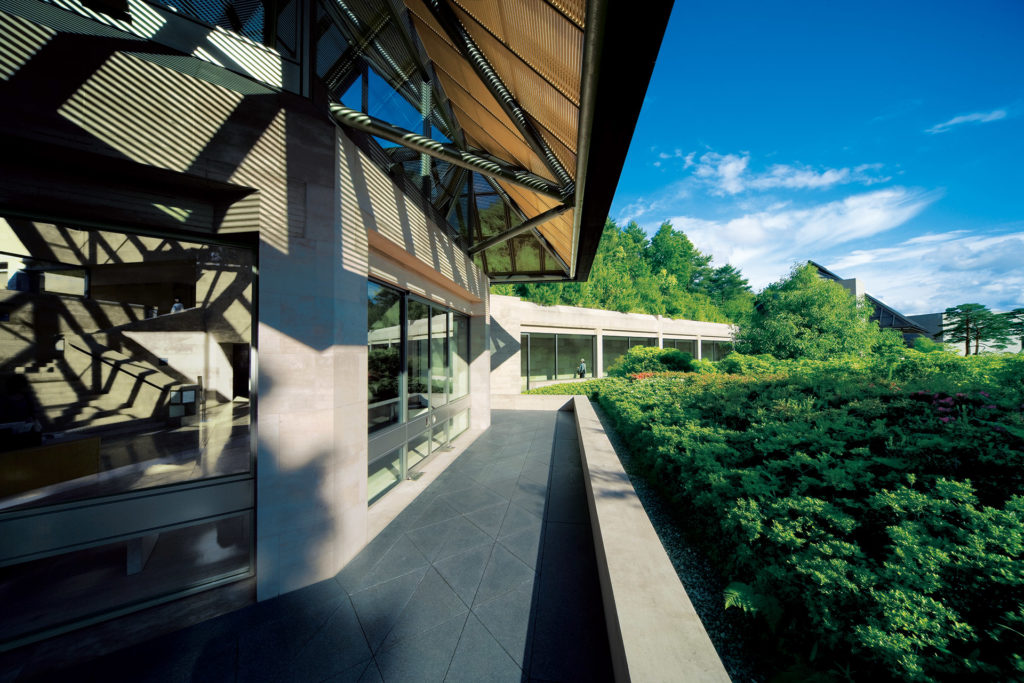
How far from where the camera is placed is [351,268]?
4.63 meters

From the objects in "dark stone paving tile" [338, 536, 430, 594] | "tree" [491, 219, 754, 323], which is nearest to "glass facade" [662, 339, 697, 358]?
"tree" [491, 219, 754, 323]

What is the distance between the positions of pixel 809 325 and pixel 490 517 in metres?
21.8

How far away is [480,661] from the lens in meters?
3.12

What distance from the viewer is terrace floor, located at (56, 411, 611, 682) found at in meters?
3.08

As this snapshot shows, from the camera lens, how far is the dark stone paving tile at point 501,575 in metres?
3.98

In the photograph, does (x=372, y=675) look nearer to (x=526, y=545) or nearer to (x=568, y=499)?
(x=526, y=545)

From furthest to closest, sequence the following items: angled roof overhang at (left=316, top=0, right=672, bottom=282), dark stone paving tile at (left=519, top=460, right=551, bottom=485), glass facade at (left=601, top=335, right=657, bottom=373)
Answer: glass facade at (left=601, top=335, right=657, bottom=373)
dark stone paving tile at (left=519, top=460, right=551, bottom=485)
angled roof overhang at (left=316, top=0, right=672, bottom=282)

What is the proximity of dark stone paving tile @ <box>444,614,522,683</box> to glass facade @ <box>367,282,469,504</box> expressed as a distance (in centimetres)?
327

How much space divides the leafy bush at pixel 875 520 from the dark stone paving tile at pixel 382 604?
3.29 m

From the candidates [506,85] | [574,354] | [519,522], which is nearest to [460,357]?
[519,522]

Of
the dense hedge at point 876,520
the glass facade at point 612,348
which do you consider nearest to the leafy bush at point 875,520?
the dense hedge at point 876,520

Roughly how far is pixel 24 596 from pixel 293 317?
439 centimetres

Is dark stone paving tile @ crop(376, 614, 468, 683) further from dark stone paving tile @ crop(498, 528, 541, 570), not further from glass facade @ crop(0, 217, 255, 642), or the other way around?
glass facade @ crop(0, 217, 255, 642)

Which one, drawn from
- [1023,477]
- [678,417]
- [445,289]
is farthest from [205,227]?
[1023,477]
